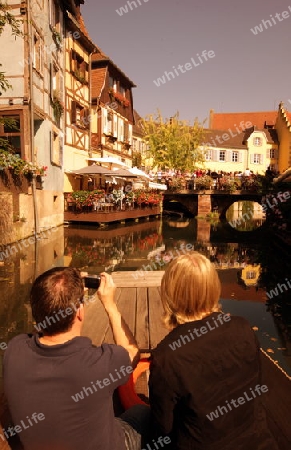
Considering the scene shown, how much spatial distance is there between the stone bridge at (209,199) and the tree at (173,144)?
1040 cm

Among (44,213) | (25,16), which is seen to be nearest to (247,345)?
(44,213)

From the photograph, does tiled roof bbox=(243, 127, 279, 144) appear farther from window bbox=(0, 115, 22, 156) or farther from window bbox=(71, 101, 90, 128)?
window bbox=(0, 115, 22, 156)

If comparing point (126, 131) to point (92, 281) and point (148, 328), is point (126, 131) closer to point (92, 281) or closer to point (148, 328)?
point (148, 328)

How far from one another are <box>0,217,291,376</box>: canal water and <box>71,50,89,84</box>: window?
938 centimetres

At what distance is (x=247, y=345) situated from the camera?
1.54 meters

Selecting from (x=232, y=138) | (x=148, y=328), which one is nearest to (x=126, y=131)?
(x=232, y=138)

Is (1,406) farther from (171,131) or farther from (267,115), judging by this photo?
(267,115)

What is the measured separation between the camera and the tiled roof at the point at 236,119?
2330 inches

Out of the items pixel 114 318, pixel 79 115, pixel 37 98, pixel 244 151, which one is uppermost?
pixel 244 151

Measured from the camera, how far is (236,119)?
197 ft

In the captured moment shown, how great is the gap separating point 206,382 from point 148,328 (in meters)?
2.02

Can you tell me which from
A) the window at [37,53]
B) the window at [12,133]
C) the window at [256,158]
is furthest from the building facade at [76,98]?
the window at [256,158]

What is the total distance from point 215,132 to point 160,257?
148ft

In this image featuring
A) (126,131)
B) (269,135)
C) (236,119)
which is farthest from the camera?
(236,119)
